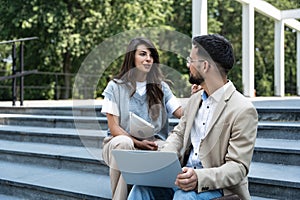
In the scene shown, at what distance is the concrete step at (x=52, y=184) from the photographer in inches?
95.8

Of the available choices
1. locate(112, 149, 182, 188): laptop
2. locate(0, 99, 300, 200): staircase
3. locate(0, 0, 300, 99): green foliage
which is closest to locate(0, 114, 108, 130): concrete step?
locate(0, 99, 300, 200): staircase

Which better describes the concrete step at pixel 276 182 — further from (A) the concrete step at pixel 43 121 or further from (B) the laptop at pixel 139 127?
(A) the concrete step at pixel 43 121

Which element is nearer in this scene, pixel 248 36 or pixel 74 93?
pixel 74 93

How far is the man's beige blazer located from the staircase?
517mm

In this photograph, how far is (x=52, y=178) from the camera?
279 centimetres

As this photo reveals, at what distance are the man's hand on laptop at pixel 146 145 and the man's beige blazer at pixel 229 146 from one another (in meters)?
0.35

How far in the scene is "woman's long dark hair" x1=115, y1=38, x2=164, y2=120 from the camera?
1.77m

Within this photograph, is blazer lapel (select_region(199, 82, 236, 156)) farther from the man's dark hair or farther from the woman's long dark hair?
the woman's long dark hair

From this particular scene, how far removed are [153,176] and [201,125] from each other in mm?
276

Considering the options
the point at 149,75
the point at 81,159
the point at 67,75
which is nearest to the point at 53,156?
the point at 81,159

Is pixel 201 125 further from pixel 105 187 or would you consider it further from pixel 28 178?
pixel 28 178

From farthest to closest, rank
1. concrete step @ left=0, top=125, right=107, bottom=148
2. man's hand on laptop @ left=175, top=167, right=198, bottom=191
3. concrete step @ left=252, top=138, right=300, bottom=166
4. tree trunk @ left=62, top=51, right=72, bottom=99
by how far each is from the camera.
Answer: tree trunk @ left=62, top=51, right=72, bottom=99 < concrete step @ left=0, top=125, right=107, bottom=148 < concrete step @ left=252, top=138, right=300, bottom=166 < man's hand on laptop @ left=175, top=167, right=198, bottom=191

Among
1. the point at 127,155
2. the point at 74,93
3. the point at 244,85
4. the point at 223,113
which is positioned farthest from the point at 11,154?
the point at 244,85

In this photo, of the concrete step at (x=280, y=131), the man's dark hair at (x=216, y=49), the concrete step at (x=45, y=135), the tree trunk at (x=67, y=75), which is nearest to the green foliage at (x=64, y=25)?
the tree trunk at (x=67, y=75)
